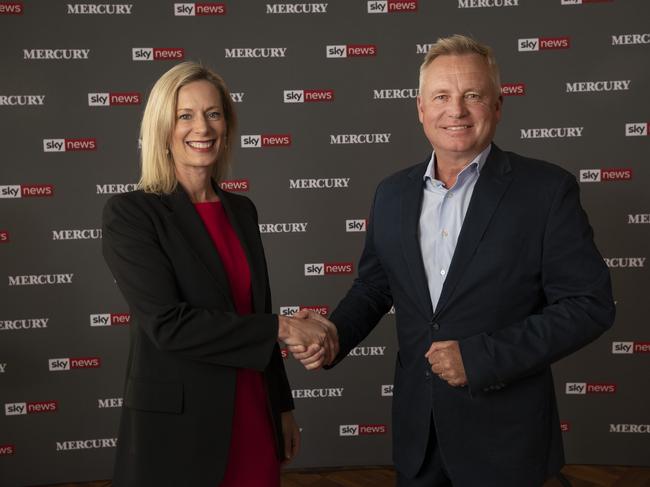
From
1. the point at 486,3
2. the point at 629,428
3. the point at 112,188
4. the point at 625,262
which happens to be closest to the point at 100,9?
the point at 112,188

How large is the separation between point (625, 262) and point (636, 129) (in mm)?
801

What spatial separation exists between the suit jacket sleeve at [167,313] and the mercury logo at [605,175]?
2602mm

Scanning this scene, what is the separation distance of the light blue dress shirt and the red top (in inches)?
22.8

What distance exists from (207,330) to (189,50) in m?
2.39

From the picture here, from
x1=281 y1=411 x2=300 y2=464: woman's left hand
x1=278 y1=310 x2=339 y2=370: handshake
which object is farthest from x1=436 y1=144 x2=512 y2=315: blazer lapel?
x1=281 y1=411 x2=300 y2=464: woman's left hand

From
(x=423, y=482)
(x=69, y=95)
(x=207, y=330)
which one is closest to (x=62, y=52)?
(x=69, y=95)

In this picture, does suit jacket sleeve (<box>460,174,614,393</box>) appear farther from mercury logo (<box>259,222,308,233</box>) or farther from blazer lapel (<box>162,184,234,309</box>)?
mercury logo (<box>259,222,308,233</box>)

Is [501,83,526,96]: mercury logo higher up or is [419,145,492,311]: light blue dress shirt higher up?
[501,83,526,96]: mercury logo

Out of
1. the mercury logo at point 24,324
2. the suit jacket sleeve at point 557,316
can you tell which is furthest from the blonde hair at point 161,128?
the mercury logo at point 24,324

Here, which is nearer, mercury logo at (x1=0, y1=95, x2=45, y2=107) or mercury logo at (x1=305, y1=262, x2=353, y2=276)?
mercury logo at (x1=0, y1=95, x2=45, y2=107)

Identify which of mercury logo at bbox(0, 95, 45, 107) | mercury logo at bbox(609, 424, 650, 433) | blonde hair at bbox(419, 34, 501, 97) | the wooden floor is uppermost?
mercury logo at bbox(0, 95, 45, 107)

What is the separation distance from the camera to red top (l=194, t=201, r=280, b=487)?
73.1 inches

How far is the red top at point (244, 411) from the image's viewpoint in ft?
6.09

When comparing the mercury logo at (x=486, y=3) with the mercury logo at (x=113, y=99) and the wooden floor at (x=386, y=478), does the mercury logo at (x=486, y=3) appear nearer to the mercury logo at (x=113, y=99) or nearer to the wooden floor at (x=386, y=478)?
the mercury logo at (x=113, y=99)
